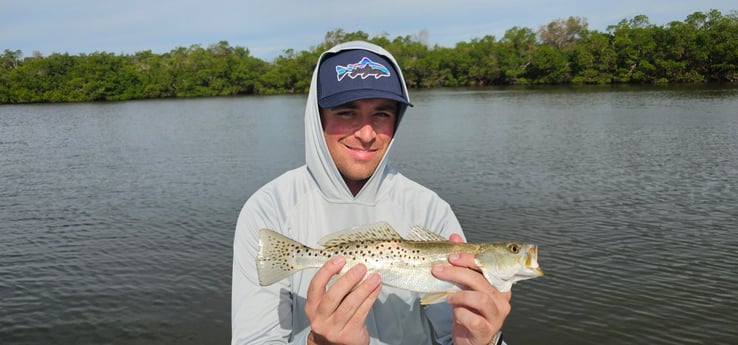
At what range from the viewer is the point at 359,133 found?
334 centimetres

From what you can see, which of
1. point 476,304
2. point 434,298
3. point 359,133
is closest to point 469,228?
point 359,133


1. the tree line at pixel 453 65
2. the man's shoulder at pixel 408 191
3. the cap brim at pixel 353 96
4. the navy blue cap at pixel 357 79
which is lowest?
the man's shoulder at pixel 408 191

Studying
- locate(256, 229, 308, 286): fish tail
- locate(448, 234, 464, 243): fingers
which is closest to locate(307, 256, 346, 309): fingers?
locate(256, 229, 308, 286): fish tail

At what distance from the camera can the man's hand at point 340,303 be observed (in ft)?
8.49

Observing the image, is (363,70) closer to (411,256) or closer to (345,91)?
(345,91)

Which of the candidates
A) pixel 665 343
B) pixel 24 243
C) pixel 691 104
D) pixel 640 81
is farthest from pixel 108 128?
pixel 640 81

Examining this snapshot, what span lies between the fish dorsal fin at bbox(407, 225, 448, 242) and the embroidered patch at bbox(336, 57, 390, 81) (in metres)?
1.00

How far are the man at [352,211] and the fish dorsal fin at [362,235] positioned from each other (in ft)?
0.75

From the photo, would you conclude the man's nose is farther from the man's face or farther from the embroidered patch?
the embroidered patch

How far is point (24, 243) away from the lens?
1590cm

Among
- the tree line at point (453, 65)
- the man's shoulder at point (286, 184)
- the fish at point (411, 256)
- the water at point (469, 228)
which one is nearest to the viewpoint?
the fish at point (411, 256)

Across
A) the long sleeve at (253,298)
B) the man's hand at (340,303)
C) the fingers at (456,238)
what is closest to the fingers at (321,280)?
the man's hand at (340,303)

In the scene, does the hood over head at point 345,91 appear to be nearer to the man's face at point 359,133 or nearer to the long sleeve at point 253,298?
the man's face at point 359,133

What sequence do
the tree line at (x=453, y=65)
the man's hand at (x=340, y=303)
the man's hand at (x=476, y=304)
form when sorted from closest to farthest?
the man's hand at (x=340, y=303)
the man's hand at (x=476, y=304)
the tree line at (x=453, y=65)
